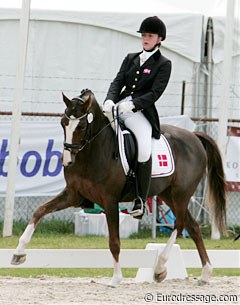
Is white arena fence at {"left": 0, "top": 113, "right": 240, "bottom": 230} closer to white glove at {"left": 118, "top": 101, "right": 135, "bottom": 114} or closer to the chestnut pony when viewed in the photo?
the chestnut pony

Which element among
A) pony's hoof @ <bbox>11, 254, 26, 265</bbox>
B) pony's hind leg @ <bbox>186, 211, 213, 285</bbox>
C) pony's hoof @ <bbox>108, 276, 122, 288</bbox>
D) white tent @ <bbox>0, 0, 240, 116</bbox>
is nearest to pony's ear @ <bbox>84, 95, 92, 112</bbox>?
pony's hoof @ <bbox>11, 254, 26, 265</bbox>

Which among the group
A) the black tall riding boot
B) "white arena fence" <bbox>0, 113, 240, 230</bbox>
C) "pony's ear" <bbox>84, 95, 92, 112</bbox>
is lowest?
"white arena fence" <bbox>0, 113, 240, 230</bbox>

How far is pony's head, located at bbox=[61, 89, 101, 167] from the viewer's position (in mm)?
7676

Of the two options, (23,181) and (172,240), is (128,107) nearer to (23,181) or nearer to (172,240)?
(172,240)

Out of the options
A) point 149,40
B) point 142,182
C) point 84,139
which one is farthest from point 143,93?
point 84,139

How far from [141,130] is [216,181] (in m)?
1.41

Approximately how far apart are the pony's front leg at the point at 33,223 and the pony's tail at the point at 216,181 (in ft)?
6.34

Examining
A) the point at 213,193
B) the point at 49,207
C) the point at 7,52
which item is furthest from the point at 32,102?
the point at 49,207

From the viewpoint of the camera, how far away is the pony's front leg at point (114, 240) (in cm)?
812

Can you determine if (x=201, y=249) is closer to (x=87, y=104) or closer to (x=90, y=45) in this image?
(x=87, y=104)

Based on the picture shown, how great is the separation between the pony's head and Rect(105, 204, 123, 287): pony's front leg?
70 centimetres

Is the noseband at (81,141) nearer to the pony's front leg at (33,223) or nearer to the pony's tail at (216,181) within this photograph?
the pony's front leg at (33,223)

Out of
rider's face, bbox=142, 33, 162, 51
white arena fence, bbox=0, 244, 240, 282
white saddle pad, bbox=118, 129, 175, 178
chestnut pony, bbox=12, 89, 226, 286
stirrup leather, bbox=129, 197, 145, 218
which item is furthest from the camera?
white saddle pad, bbox=118, 129, 175, 178

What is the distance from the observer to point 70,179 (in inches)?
316
